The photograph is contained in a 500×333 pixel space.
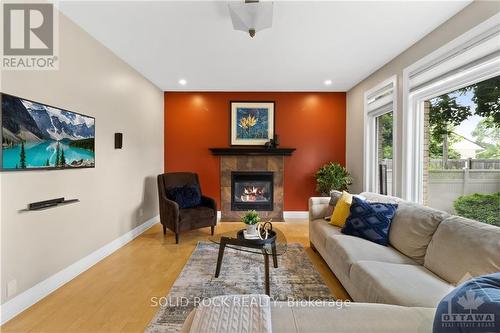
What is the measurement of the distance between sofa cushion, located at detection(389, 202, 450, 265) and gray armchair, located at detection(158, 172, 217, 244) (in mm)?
2585

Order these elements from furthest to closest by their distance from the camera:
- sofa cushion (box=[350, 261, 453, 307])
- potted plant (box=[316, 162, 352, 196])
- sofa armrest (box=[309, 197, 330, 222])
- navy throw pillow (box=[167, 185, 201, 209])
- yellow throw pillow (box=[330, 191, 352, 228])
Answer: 1. potted plant (box=[316, 162, 352, 196])
2. navy throw pillow (box=[167, 185, 201, 209])
3. sofa armrest (box=[309, 197, 330, 222])
4. yellow throw pillow (box=[330, 191, 352, 228])
5. sofa cushion (box=[350, 261, 453, 307])

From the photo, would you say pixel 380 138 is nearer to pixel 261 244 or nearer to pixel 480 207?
pixel 480 207

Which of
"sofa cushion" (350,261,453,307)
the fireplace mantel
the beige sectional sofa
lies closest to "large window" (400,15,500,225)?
the beige sectional sofa

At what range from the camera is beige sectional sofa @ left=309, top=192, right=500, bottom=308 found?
5.06 feet

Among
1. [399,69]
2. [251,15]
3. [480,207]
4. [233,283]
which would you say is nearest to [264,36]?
[251,15]

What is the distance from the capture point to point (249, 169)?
16.8 ft

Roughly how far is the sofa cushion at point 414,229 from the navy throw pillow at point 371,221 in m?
0.07

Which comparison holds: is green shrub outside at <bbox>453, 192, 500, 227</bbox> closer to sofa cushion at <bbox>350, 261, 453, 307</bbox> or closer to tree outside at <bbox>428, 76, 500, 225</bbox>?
tree outside at <bbox>428, 76, 500, 225</bbox>

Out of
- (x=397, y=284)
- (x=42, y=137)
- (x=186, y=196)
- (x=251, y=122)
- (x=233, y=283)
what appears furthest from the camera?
(x=251, y=122)

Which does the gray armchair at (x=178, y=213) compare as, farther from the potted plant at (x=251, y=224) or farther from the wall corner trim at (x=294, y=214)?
the wall corner trim at (x=294, y=214)

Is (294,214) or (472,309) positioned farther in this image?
(294,214)

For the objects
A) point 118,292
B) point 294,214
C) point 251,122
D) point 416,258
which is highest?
point 251,122

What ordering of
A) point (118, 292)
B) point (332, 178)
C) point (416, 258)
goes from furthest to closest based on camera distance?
1. point (332, 178)
2. point (118, 292)
3. point (416, 258)

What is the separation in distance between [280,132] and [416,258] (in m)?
3.52
